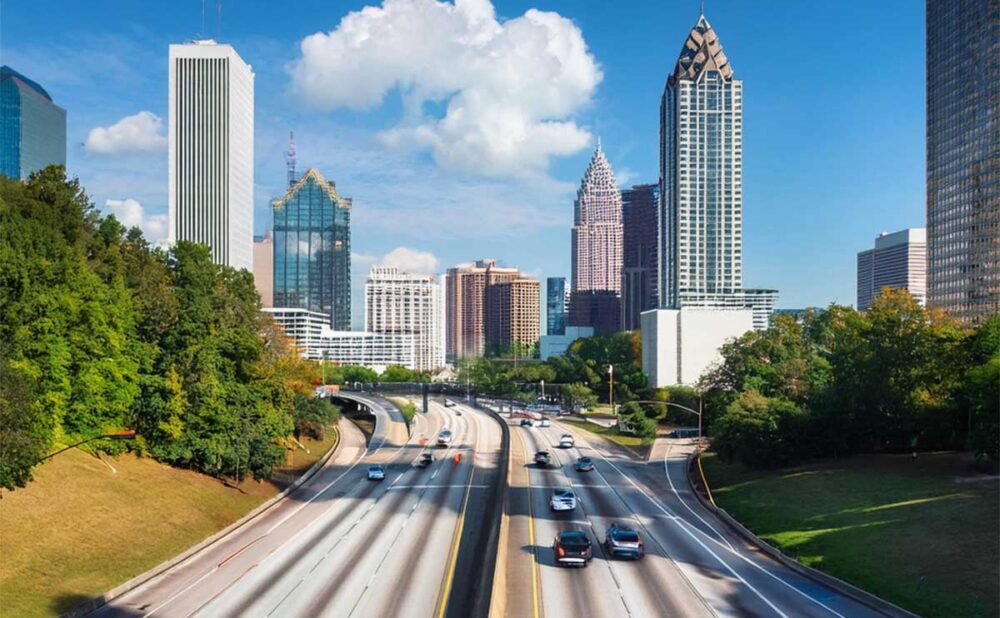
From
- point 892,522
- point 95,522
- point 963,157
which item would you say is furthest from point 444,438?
point 963,157

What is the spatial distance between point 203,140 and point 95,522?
161 metres

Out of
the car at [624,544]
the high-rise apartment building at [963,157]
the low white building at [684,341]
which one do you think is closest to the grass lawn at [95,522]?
the car at [624,544]

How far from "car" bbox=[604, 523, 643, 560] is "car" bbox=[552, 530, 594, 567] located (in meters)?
1.27

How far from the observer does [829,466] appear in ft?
212

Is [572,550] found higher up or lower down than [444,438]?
higher up

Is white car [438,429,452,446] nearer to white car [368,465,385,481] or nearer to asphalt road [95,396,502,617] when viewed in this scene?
asphalt road [95,396,502,617]

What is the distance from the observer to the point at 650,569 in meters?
38.7

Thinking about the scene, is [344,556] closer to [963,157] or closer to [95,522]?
[95,522]

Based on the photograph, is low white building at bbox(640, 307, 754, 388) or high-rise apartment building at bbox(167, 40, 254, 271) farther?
high-rise apartment building at bbox(167, 40, 254, 271)

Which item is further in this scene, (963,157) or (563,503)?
(963,157)

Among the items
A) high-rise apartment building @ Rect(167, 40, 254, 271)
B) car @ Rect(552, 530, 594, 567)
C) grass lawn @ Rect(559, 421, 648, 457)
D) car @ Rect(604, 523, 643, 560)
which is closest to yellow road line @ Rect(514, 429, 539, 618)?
car @ Rect(552, 530, 594, 567)

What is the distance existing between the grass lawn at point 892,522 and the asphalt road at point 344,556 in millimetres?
17183

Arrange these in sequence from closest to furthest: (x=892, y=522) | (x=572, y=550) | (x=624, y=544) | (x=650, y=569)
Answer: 1. (x=650, y=569)
2. (x=572, y=550)
3. (x=624, y=544)
4. (x=892, y=522)

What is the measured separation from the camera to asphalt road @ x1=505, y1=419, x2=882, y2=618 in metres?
32.6
